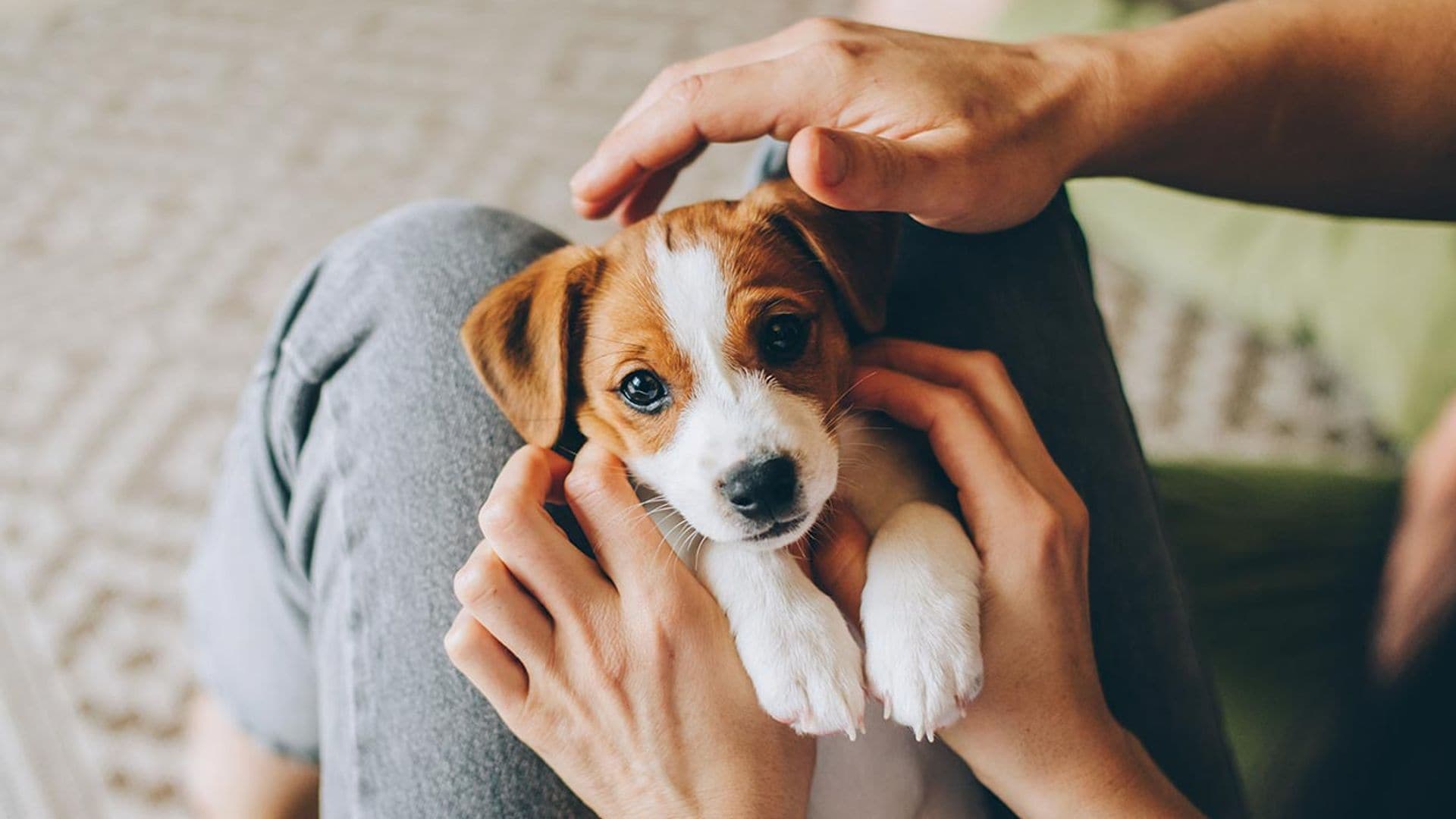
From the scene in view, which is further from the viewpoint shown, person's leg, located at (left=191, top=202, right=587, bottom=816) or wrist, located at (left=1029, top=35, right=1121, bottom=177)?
wrist, located at (left=1029, top=35, right=1121, bottom=177)

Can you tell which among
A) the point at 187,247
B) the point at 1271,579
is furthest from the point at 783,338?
the point at 187,247

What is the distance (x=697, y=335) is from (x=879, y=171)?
0.29 m

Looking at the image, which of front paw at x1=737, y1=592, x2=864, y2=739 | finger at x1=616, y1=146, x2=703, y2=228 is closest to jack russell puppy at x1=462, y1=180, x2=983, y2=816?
front paw at x1=737, y1=592, x2=864, y2=739

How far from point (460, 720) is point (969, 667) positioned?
0.57 m

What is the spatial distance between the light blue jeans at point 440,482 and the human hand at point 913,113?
130mm

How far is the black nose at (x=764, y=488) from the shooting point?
1.15 m

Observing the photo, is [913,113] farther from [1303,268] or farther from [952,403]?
[1303,268]

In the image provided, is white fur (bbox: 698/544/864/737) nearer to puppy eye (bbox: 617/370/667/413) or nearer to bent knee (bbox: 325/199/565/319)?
puppy eye (bbox: 617/370/667/413)

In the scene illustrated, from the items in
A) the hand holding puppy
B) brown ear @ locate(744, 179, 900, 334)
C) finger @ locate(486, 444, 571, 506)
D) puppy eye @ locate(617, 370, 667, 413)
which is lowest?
the hand holding puppy

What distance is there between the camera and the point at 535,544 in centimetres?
111

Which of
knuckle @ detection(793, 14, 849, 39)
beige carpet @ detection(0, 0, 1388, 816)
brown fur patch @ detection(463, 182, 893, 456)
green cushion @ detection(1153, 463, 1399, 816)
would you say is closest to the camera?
brown fur patch @ detection(463, 182, 893, 456)

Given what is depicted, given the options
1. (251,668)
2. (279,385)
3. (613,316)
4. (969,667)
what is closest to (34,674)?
(251,668)

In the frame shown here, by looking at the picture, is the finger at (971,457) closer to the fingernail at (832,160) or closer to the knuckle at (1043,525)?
the knuckle at (1043,525)

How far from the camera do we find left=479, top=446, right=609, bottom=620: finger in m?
1.11
